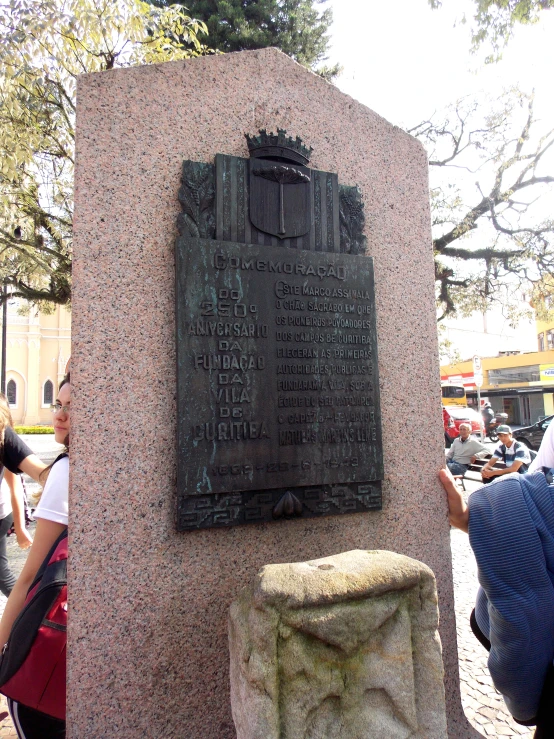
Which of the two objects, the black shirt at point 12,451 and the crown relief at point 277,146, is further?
the black shirt at point 12,451

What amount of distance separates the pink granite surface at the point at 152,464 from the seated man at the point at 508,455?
6.10 m

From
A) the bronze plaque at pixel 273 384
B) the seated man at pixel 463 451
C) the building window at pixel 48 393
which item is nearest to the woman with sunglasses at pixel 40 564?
the bronze plaque at pixel 273 384

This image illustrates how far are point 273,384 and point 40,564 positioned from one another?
48.4 inches

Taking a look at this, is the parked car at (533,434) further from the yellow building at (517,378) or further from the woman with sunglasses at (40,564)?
the woman with sunglasses at (40,564)

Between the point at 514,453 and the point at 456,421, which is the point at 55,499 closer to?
the point at 514,453

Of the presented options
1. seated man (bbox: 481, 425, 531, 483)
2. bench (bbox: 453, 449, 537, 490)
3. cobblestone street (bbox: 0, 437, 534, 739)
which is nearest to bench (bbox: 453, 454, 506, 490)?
bench (bbox: 453, 449, 537, 490)

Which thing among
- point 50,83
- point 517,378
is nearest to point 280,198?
point 50,83

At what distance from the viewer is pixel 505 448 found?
8.30 meters

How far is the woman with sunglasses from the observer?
6.38 feet

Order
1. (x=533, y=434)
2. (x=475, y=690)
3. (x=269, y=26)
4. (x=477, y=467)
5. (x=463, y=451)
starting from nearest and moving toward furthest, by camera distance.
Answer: (x=475, y=690)
(x=463, y=451)
(x=477, y=467)
(x=269, y=26)
(x=533, y=434)

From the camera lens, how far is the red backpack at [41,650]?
1835mm

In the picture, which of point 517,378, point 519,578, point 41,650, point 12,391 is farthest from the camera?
point 12,391

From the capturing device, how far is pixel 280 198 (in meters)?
2.46

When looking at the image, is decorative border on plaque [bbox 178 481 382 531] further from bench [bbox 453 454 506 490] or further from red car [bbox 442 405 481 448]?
red car [bbox 442 405 481 448]
